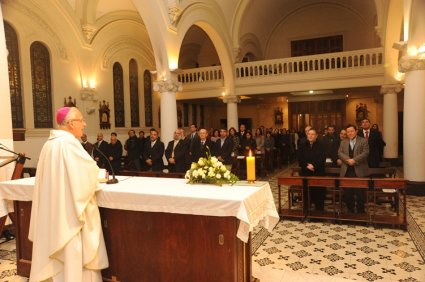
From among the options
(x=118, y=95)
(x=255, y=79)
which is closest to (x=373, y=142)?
(x=255, y=79)

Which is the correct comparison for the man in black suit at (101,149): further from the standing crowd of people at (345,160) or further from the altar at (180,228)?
the altar at (180,228)

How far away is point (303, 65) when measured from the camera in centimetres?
1328

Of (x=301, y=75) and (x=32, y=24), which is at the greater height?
(x=32, y=24)

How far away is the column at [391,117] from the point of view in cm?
1191

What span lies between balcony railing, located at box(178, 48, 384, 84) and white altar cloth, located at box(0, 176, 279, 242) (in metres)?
10.8

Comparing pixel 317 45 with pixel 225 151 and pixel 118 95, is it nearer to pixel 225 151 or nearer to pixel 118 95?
pixel 118 95

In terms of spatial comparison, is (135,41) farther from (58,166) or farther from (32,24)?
(58,166)

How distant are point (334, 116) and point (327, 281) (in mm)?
15591

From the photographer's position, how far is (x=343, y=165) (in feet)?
20.5

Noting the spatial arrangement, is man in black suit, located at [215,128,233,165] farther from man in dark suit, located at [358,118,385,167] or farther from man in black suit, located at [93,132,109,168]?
man in black suit, located at [93,132,109,168]

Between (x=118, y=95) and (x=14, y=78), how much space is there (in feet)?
14.9

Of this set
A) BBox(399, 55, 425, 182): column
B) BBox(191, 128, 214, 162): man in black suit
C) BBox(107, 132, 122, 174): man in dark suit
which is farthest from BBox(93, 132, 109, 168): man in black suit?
BBox(399, 55, 425, 182): column

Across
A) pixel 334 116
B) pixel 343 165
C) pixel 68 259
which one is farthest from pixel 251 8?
pixel 68 259

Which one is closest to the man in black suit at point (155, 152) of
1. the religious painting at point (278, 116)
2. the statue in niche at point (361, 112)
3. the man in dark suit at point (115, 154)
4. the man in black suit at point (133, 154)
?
the man in dark suit at point (115, 154)
